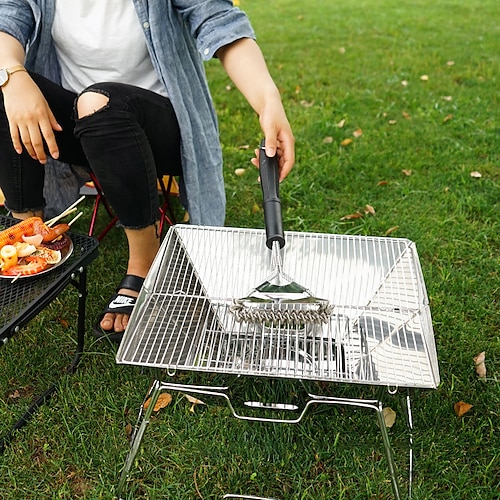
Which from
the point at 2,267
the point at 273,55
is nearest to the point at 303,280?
the point at 2,267

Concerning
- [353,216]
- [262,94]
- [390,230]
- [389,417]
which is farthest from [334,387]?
[353,216]

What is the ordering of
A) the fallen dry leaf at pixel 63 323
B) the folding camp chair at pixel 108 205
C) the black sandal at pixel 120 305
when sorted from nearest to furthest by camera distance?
1. the black sandal at pixel 120 305
2. the fallen dry leaf at pixel 63 323
3. the folding camp chair at pixel 108 205

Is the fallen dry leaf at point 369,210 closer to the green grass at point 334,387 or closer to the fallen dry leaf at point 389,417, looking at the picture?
the green grass at point 334,387

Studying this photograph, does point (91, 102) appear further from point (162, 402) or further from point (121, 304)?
point (162, 402)

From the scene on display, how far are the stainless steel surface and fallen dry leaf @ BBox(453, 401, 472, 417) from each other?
46 cm

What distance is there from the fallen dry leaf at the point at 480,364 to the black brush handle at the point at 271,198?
3.01 ft

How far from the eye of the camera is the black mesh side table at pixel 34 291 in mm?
1471

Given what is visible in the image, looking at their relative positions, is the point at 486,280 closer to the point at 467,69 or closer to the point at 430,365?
the point at 430,365

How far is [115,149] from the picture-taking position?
1.88 meters

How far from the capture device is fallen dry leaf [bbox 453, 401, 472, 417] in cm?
183

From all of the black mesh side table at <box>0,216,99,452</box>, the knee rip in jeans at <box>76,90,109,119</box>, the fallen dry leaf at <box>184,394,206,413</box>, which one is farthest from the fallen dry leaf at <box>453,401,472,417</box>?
the knee rip in jeans at <box>76,90,109,119</box>

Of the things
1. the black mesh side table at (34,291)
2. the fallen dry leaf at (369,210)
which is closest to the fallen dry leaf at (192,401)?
the black mesh side table at (34,291)

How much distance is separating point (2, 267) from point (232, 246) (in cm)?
65

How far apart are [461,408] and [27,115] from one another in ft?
5.14
